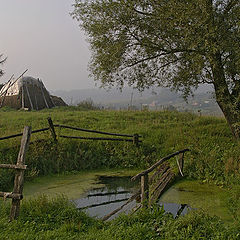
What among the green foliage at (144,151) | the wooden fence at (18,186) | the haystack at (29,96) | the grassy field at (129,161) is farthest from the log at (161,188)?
the haystack at (29,96)

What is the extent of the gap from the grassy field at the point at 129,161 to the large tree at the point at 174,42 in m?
2.00

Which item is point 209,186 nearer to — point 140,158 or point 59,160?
point 140,158

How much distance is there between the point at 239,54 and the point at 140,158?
5622 millimetres

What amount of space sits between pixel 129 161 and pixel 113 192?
341 centimetres

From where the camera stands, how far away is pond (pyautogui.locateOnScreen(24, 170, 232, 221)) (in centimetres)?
839

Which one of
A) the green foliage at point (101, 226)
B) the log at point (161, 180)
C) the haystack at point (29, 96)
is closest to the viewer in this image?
the green foliage at point (101, 226)

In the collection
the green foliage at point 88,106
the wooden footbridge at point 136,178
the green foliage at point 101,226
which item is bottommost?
the green foliage at point 101,226

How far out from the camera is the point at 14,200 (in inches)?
270

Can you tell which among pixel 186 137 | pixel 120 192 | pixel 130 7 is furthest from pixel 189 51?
pixel 120 192

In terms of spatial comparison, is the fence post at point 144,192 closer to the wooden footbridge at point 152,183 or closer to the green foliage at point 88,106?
the wooden footbridge at point 152,183

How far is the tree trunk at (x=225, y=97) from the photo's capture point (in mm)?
11914

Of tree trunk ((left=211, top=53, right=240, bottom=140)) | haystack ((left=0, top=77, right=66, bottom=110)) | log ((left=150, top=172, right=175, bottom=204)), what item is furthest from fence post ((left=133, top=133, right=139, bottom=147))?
haystack ((left=0, top=77, right=66, bottom=110))

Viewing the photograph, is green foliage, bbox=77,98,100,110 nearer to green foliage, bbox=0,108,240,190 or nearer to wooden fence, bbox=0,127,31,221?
green foliage, bbox=0,108,240,190

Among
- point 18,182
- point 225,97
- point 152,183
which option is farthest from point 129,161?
point 18,182
